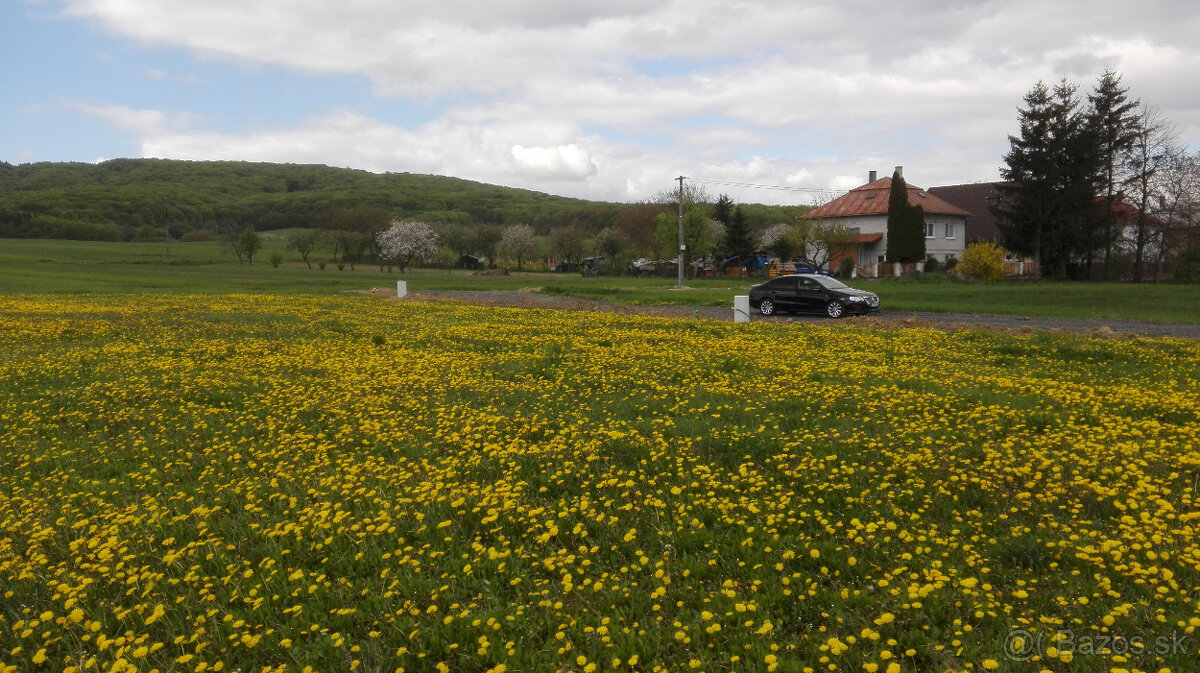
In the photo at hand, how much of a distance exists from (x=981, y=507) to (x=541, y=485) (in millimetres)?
3636

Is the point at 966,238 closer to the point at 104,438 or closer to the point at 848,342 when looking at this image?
the point at 848,342

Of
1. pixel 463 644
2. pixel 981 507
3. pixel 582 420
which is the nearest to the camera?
pixel 463 644

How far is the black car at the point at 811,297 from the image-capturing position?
996 inches

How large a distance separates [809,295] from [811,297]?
0.40ft

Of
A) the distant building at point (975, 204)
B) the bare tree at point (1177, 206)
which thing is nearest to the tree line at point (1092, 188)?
the bare tree at point (1177, 206)

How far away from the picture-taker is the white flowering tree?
326ft

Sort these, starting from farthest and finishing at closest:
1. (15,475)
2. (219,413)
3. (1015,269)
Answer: (1015,269), (219,413), (15,475)

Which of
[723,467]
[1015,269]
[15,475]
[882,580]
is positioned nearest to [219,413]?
[15,475]

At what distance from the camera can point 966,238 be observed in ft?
224

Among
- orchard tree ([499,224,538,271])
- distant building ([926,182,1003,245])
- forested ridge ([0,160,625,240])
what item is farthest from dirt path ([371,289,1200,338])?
forested ridge ([0,160,625,240])

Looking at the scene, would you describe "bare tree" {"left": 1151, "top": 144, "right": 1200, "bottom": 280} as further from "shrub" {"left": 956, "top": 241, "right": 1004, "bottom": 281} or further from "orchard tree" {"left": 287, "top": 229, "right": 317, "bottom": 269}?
"orchard tree" {"left": 287, "top": 229, "right": 317, "bottom": 269}

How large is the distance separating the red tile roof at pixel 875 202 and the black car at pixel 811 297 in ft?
127

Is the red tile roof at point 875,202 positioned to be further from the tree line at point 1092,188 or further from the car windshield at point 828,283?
the car windshield at point 828,283

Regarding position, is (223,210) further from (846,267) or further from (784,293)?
(784,293)
